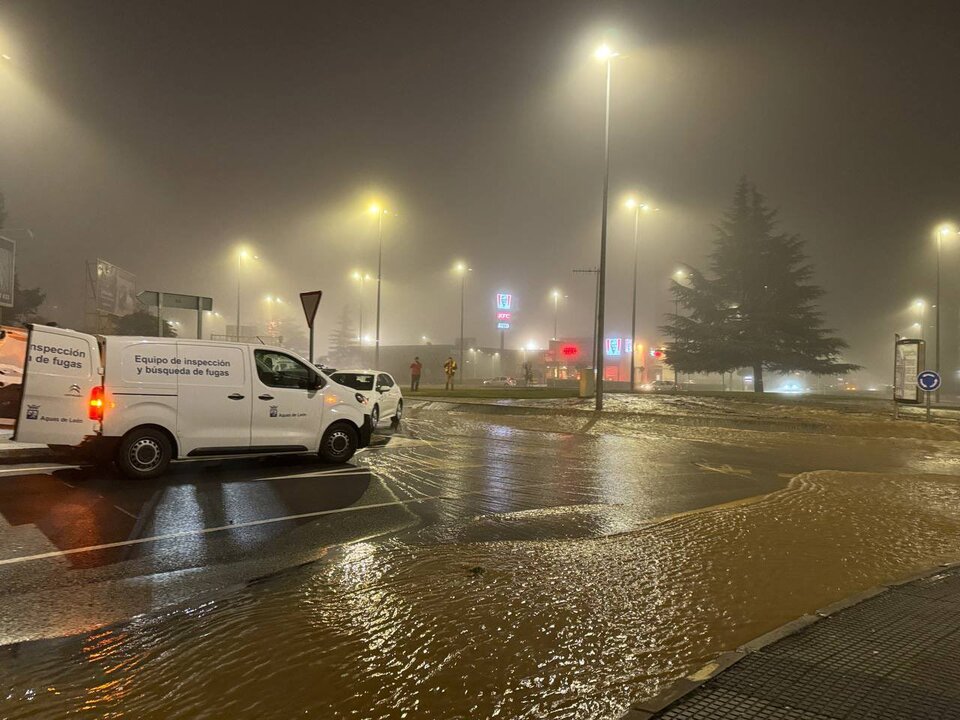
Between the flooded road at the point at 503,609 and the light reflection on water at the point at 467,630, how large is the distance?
1 centimetres

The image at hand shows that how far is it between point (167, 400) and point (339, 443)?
2.71 metres

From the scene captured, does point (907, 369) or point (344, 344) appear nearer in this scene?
point (907, 369)

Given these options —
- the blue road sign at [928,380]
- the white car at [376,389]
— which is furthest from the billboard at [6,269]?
the blue road sign at [928,380]

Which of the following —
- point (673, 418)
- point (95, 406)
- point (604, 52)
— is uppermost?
point (604, 52)

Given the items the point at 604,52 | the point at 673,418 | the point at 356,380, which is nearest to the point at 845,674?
the point at 356,380

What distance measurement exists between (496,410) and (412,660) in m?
18.8

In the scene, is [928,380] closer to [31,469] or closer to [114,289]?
[31,469]

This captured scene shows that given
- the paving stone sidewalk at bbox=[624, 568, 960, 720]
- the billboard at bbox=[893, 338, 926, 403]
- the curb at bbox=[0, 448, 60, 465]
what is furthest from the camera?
the billboard at bbox=[893, 338, 926, 403]

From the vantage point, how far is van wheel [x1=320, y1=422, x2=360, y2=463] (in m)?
10.0

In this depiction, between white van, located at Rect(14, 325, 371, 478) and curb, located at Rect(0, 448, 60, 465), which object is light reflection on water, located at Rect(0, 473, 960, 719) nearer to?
white van, located at Rect(14, 325, 371, 478)

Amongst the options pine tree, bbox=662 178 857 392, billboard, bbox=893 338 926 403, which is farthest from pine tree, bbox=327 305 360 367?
billboard, bbox=893 338 926 403

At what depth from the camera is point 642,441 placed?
1508 centimetres

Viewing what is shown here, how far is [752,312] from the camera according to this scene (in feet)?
126

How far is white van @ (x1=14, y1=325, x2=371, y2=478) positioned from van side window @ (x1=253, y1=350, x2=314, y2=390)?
0.05 ft
